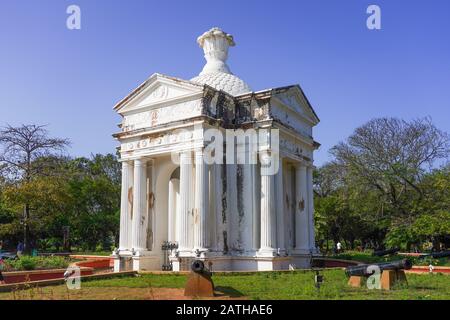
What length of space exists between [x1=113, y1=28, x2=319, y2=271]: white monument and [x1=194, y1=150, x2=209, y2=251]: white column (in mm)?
41

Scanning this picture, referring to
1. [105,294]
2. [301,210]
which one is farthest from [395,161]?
[105,294]

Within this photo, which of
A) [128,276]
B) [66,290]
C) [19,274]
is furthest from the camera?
[19,274]

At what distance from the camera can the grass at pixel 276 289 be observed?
10.9 m

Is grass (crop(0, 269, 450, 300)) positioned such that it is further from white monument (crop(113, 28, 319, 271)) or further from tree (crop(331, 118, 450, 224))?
tree (crop(331, 118, 450, 224))

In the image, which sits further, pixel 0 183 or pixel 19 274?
pixel 0 183

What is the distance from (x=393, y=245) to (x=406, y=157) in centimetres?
673

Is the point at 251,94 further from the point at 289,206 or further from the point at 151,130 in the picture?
the point at 289,206

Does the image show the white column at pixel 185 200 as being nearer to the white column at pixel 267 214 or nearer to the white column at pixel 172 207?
the white column at pixel 267 214

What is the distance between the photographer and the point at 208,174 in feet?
61.5

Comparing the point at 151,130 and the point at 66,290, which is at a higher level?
the point at 151,130

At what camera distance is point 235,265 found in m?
18.9

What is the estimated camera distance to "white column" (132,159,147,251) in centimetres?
2022

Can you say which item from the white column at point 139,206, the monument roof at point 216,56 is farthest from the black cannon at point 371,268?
the monument roof at point 216,56
